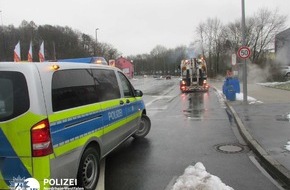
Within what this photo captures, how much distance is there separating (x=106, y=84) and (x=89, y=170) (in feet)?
5.33

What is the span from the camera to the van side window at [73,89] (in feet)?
14.9

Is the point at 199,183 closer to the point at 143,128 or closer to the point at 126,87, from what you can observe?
the point at 126,87

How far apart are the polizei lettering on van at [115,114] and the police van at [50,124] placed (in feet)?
1.15

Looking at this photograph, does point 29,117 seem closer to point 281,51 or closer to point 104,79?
point 104,79

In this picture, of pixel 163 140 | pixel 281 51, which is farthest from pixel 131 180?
pixel 281 51

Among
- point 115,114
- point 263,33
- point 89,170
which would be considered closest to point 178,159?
point 115,114

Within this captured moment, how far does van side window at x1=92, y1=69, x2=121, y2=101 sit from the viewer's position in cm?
583

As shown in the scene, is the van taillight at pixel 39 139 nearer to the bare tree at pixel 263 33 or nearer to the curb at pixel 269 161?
the curb at pixel 269 161

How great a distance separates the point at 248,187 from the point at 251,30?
202 feet

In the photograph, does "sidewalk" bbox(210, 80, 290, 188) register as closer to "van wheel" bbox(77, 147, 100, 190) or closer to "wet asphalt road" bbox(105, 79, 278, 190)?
"wet asphalt road" bbox(105, 79, 278, 190)

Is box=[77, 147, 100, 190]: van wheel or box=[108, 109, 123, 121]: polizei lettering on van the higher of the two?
box=[108, 109, 123, 121]: polizei lettering on van

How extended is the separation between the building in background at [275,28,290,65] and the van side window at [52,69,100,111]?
63.4 m

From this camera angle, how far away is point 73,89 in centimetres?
496

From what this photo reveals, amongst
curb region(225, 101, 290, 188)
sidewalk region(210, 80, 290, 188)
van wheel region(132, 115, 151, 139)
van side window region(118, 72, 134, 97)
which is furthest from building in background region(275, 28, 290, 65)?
van side window region(118, 72, 134, 97)
